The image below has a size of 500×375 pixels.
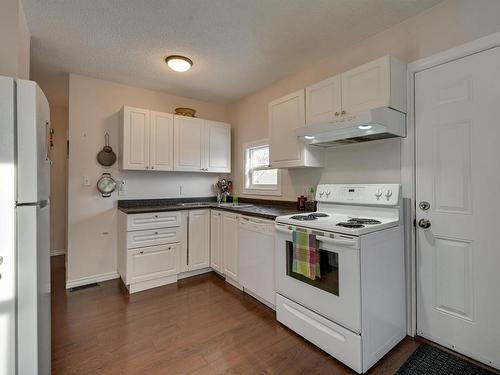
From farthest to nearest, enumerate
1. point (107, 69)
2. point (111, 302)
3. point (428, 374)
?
point (107, 69)
point (111, 302)
point (428, 374)

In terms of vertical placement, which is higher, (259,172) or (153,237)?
(259,172)

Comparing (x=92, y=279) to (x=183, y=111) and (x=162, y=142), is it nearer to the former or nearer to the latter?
(x=162, y=142)

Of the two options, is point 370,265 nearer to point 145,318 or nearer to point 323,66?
point 145,318

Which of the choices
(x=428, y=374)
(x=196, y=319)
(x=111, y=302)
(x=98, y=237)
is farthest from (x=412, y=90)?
(x=98, y=237)

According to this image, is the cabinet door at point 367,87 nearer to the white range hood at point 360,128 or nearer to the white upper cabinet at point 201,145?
the white range hood at point 360,128

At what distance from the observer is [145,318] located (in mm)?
2279

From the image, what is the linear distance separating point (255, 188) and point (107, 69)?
2.37 meters

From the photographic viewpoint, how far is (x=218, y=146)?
12.6 feet

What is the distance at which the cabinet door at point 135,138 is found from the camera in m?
3.08

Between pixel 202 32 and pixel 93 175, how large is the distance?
7.21 feet

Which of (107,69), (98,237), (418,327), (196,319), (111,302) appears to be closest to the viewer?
(418,327)

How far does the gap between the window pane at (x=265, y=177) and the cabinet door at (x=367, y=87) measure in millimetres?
1482

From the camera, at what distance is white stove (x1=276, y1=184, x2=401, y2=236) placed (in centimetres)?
178

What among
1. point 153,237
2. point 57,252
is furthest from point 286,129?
point 57,252
